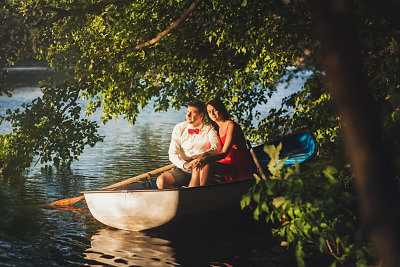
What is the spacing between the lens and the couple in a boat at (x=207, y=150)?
8188mm

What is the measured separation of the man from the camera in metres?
8.22

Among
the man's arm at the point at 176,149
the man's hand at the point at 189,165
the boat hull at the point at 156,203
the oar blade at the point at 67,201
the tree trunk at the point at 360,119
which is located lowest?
the oar blade at the point at 67,201

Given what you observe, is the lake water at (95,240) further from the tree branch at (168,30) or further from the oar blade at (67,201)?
the tree branch at (168,30)

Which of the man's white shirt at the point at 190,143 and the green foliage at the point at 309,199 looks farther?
the man's white shirt at the point at 190,143

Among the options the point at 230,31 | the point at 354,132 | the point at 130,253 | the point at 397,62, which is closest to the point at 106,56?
the point at 230,31

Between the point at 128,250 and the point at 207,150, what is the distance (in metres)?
1.84

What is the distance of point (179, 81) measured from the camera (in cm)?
1178

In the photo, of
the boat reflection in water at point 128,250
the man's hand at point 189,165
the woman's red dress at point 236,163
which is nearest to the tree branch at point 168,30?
the woman's red dress at point 236,163

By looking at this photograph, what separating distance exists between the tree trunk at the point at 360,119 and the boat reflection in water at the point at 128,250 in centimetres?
468

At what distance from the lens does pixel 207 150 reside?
8.31 meters

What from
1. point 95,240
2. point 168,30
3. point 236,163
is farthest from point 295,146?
point 95,240

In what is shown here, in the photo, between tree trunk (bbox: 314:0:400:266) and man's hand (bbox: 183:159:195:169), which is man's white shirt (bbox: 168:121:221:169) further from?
tree trunk (bbox: 314:0:400:266)

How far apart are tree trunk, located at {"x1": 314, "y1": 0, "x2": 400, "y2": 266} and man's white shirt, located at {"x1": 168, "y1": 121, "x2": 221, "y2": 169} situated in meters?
5.65

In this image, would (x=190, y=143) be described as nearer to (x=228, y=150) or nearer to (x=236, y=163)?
(x=228, y=150)
